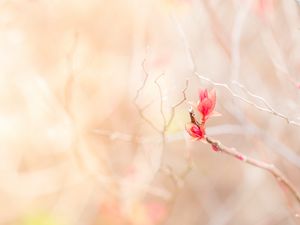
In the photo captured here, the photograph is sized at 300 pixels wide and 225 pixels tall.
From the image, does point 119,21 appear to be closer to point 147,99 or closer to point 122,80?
point 122,80

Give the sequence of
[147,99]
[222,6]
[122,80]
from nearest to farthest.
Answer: [147,99] → [222,6] → [122,80]

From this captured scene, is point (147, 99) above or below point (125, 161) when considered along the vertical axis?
above

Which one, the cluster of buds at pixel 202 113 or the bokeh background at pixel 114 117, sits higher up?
the cluster of buds at pixel 202 113

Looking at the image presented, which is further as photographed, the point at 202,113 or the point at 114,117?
the point at 114,117

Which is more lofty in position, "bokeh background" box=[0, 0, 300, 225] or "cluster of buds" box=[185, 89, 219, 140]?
"cluster of buds" box=[185, 89, 219, 140]

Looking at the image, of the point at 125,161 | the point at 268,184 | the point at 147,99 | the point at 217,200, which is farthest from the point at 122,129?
the point at 268,184

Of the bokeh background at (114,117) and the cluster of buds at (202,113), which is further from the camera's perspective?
the bokeh background at (114,117)

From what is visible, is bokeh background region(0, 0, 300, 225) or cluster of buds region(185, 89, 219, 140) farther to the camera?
bokeh background region(0, 0, 300, 225)

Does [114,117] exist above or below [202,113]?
below
